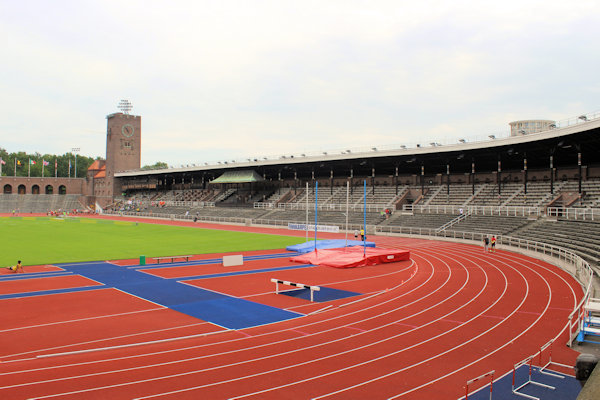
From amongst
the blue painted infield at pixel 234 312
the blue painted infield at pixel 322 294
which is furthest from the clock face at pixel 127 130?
the blue painted infield at pixel 234 312

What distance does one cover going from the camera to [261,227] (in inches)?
2282

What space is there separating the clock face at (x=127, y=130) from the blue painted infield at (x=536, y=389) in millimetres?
113162

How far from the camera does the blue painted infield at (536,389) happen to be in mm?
8227

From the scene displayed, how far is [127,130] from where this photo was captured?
360ft

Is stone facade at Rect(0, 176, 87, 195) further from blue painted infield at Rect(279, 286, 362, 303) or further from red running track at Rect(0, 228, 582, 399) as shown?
blue painted infield at Rect(279, 286, 362, 303)

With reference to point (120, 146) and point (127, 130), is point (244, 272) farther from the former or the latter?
point (127, 130)

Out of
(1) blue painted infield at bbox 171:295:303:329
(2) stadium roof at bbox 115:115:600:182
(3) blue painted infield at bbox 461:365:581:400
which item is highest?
(2) stadium roof at bbox 115:115:600:182

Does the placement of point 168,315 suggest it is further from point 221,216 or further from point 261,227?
point 221,216

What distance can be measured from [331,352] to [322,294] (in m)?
7.13

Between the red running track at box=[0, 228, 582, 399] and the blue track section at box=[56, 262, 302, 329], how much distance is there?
0.70 meters

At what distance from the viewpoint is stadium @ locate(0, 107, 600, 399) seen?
9.02 m

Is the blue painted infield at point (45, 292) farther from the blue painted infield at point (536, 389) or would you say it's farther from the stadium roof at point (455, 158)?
the stadium roof at point (455, 158)

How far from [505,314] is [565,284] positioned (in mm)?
6860

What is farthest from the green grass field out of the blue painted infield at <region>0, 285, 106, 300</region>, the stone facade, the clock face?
the stone facade
